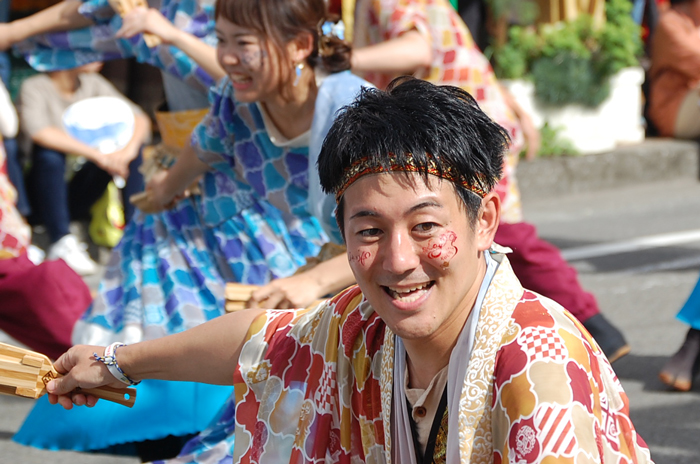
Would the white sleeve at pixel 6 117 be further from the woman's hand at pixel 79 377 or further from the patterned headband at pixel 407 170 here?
the patterned headband at pixel 407 170

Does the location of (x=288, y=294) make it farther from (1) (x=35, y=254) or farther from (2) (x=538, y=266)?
(1) (x=35, y=254)

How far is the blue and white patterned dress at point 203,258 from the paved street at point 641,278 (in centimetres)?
67

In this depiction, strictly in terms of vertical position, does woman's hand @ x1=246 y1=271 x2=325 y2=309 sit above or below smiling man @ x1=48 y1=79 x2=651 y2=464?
below

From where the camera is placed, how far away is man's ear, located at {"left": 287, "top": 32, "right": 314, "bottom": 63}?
2619mm

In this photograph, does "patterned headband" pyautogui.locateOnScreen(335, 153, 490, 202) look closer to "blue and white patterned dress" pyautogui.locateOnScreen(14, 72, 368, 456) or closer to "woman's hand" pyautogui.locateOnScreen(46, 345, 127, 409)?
"woman's hand" pyautogui.locateOnScreen(46, 345, 127, 409)

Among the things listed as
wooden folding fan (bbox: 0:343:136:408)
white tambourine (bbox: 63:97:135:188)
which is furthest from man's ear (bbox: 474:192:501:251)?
white tambourine (bbox: 63:97:135:188)

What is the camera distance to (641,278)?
531 cm

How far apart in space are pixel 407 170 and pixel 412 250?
13cm

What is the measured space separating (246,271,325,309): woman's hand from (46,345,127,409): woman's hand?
46 centimetres

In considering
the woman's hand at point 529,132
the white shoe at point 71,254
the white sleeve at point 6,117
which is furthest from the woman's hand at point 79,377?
the white shoe at point 71,254

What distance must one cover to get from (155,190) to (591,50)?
6238mm

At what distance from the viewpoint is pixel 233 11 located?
8.50ft

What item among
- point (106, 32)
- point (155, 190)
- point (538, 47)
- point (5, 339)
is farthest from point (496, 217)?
point (538, 47)

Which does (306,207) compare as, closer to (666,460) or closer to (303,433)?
(303,433)
